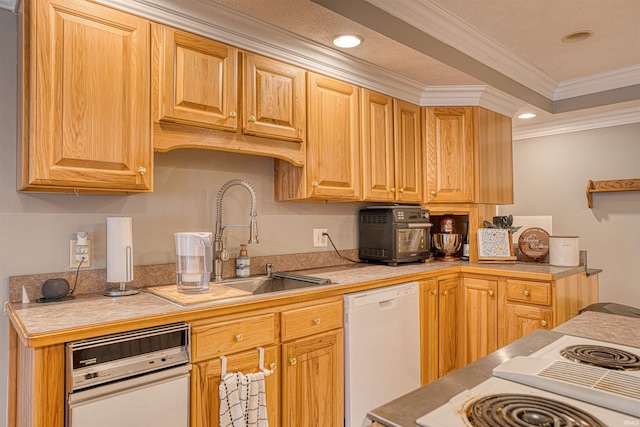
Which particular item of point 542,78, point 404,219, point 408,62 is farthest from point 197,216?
point 542,78

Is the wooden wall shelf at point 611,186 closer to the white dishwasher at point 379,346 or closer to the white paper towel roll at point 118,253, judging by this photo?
the white dishwasher at point 379,346

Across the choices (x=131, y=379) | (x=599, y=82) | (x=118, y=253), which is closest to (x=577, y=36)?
(x=599, y=82)

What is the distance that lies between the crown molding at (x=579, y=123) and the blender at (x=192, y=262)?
373cm

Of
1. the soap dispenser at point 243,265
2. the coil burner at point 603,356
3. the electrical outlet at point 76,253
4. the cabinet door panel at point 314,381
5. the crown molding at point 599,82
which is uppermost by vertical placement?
the crown molding at point 599,82

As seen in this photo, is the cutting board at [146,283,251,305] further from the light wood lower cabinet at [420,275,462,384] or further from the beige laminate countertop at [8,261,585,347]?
the light wood lower cabinet at [420,275,462,384]

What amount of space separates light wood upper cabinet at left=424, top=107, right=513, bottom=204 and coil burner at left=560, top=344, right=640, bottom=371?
2288mm

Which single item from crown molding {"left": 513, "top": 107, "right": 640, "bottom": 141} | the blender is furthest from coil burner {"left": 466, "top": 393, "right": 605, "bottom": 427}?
crown molding {"left": 513, "top": 107, "right": 640, "bottom": 141}

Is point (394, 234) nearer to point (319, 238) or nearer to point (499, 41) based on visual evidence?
point (319, 238)

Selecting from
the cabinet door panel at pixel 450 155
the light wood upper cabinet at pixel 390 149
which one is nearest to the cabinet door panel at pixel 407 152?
the light wood upper cabinet at pixel 390 149

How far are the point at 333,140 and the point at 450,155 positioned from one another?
3.77 ft

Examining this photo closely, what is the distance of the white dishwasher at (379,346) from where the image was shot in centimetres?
217

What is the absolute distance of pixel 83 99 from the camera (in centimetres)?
168

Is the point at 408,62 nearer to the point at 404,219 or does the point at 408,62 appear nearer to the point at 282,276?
the point at 404,219

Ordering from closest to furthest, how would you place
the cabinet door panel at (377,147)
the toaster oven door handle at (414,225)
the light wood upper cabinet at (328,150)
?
the light wood upper cabinet at (328,150) < the cabinet door panel at (377,147) < the toaster oven door handle at (414,225)
